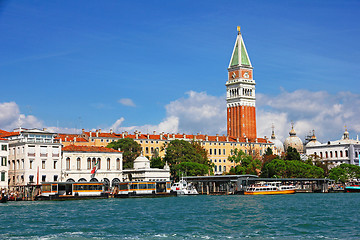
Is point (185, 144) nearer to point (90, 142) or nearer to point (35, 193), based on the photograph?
point (90, 142)

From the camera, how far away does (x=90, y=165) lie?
9000 cm

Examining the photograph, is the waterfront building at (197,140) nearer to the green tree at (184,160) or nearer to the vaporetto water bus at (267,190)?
the green tree at (184,160)

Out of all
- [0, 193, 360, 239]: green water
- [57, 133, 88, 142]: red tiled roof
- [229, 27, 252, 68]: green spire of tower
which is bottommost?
[0, 193, 360, 239]: green water

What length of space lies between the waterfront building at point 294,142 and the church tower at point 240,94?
2101 cm

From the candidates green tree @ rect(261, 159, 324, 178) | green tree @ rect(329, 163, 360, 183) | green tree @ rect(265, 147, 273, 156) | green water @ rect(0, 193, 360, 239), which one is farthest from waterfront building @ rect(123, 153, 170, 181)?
green water @ rect(0, 193, 360, 239)

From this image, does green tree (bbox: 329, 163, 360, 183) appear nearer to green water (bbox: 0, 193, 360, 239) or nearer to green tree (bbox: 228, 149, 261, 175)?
green tree (bbox: 228, 149, 261, 175)

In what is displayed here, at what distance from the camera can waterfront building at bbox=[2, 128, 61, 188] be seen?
262 feet

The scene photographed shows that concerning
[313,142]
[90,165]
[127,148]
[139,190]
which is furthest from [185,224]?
[313,142]

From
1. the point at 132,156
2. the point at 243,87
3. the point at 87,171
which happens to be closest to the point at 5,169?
the point at 87,171

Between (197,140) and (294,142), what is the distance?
1890 inches

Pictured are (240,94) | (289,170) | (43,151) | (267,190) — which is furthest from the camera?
(240,94)

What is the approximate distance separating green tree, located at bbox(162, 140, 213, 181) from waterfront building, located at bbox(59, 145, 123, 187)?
526 inches

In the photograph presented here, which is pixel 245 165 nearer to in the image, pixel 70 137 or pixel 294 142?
pixel 70 137

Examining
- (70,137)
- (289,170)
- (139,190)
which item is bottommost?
(139,190)
